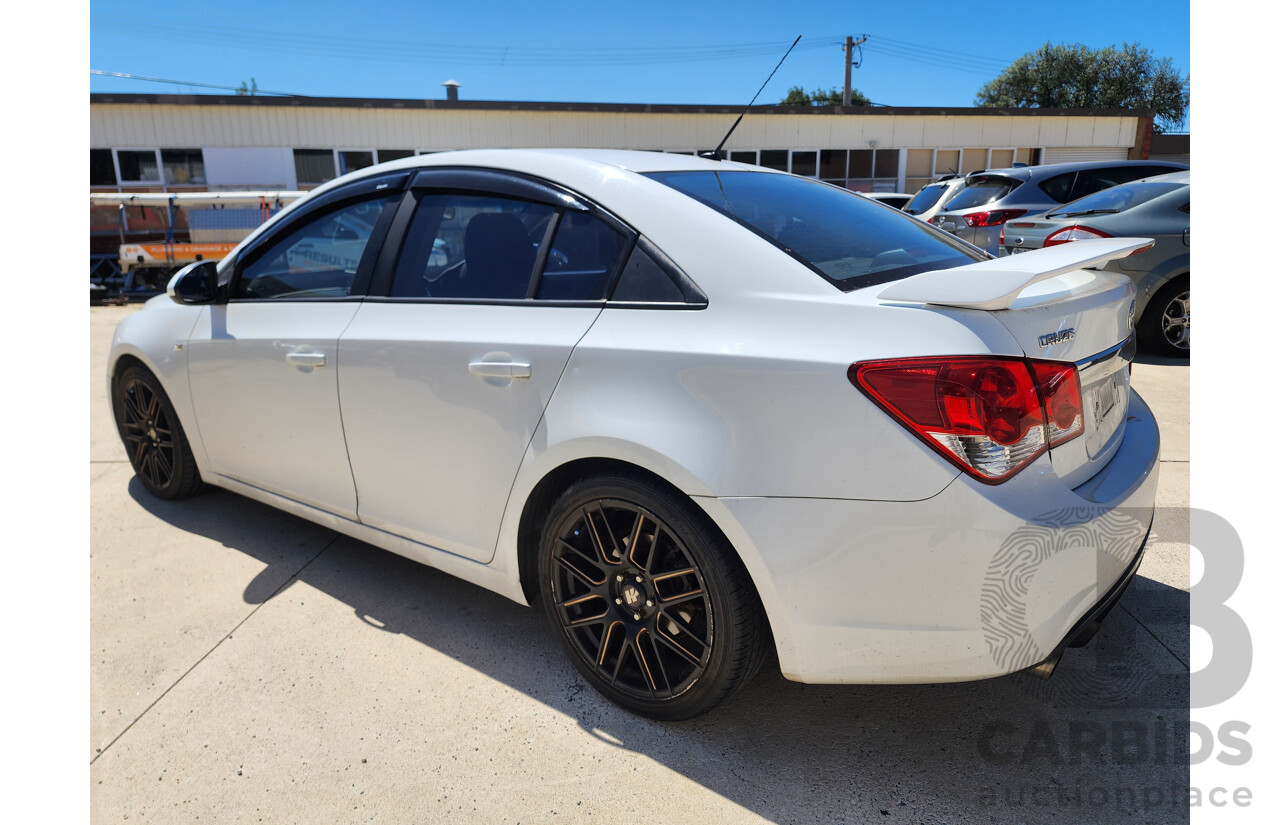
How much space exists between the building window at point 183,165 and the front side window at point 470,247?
22940 millimetres

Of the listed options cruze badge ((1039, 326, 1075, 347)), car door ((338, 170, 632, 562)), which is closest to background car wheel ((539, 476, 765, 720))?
car door ((338, 170, 632, 562))

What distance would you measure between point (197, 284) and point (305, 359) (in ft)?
2.71

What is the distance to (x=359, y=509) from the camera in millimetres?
2826

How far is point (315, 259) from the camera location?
3.16 meters

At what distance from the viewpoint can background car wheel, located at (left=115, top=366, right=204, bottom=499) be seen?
3689 mm

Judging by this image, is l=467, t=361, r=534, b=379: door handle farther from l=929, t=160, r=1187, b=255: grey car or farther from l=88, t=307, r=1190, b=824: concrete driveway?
l=929, t=160, r=1187, b=255: grey car

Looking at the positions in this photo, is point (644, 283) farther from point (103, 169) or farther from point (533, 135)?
point (103, 169)

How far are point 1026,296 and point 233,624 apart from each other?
2.76 metres

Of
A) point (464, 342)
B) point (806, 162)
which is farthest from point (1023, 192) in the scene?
point (806, 162)

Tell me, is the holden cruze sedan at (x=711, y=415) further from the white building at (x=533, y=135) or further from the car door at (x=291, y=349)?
the white building at (x=533, y=135)

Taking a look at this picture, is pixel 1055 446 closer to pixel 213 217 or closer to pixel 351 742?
pixel 351 742

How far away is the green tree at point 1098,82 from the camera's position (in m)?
47.5

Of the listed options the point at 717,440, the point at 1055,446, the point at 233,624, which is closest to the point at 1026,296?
the point at 1055,446

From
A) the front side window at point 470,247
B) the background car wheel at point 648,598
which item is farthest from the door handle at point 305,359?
the background car wheel at point 648,598
